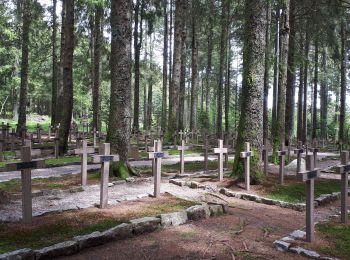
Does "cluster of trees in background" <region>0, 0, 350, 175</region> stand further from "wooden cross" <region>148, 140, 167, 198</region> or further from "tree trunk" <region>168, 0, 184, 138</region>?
"wooden cross" <region>148, 140, 167, 198</region>

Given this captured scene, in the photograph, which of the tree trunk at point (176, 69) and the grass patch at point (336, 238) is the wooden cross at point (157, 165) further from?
the tree trunk at point (176, 69)

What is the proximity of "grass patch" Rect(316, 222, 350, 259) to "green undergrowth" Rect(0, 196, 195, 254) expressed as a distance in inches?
98.1

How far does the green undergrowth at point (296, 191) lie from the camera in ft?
28.9

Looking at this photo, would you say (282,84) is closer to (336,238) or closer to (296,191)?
(296,191)

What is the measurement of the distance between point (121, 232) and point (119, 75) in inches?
224

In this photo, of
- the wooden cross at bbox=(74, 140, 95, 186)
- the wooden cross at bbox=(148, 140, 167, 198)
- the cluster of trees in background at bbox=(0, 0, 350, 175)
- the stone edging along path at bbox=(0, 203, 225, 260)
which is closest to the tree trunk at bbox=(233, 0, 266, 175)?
the cluster of trees in background at bbox=(0, 0, 350, 175)

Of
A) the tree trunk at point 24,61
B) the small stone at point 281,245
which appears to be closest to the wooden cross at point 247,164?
the small stone at point 281,245

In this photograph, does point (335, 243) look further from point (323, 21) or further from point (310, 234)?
point (323, 21)

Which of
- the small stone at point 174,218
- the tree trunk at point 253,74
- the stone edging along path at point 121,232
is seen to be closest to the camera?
the stone edging along path at point 121,232

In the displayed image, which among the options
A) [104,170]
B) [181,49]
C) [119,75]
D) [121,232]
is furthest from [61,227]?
[181,49]

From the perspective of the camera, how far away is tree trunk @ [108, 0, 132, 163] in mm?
10070

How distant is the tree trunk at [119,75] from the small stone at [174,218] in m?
4.27

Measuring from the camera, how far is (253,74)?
9.87 meters

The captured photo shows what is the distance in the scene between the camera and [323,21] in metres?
19.7
